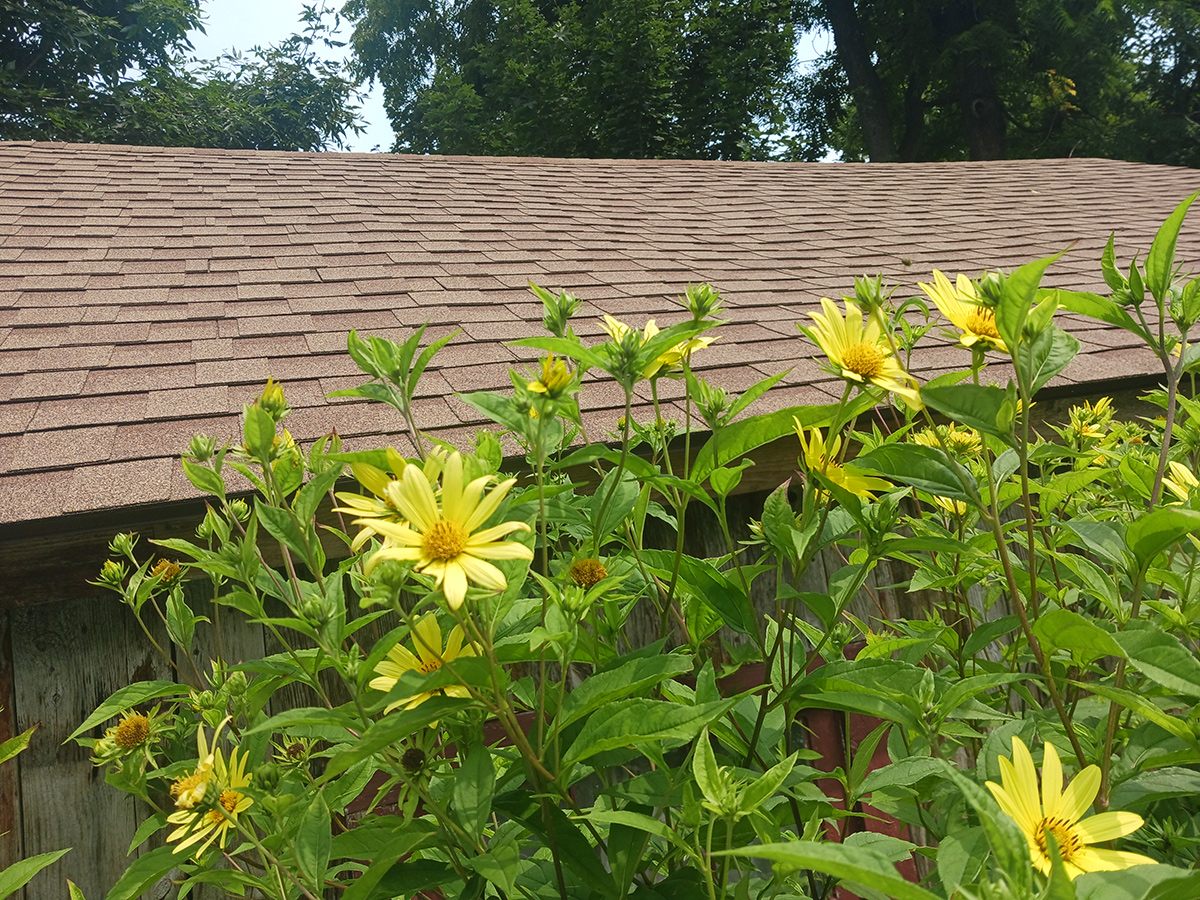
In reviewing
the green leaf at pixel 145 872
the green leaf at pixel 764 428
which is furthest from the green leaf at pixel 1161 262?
the green leaf at pixel 145 872

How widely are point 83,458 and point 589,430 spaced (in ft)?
4.06

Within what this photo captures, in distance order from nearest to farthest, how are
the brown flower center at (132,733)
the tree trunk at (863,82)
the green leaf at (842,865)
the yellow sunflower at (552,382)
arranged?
the green leaf at (842,865) < the yellow sunflower at (552,382) < the brown flower center at (132,733) < the tree trunk at (863,82)

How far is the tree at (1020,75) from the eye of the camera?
45.9 ft

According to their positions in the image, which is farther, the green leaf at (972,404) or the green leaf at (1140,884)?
the green leaf at (972,404)

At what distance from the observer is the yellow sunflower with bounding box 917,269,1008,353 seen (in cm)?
88

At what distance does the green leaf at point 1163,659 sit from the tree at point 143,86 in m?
15.4

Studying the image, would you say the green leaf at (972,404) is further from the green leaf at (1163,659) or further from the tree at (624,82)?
the tree at (624,82)

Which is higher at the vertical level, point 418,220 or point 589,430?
point 418,220

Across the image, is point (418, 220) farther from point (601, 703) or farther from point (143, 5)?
point (143, 5)

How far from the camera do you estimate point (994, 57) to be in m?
14.2

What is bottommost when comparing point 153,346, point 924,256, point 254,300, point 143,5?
point 153,346

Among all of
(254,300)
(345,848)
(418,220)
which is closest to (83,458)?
(254,300)

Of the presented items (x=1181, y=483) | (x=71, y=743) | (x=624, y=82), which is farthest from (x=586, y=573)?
(x=624, y=82)

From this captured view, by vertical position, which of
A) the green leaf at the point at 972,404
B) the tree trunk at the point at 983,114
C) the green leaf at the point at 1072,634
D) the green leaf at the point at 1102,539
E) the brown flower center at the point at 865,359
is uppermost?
the tree trunk at the point at 983,114
